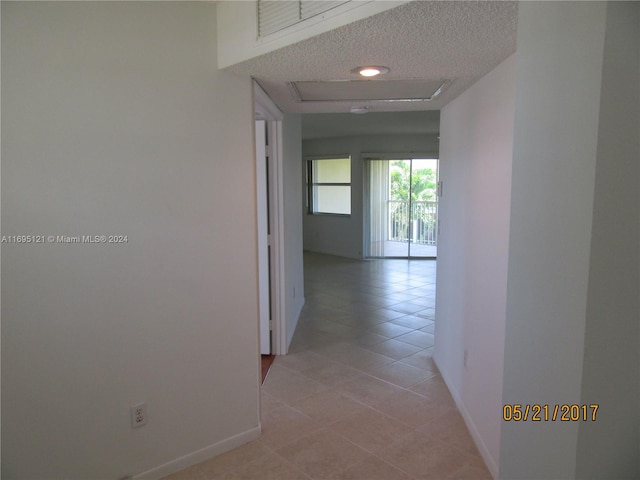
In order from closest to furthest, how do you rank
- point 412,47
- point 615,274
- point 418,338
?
point 615,274 → point 412,47 → point 418,338

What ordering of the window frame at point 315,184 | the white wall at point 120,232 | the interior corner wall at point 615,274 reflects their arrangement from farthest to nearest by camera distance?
Result: the window frame at point 315,184
the white wall at point 120,232
the interior corner wall at point 615,274

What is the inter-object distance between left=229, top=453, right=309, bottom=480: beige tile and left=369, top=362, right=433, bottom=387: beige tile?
1265 mm

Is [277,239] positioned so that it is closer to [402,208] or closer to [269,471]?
[269,471]

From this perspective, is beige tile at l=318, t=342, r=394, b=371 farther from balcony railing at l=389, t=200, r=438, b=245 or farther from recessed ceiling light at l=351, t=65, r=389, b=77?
balcony railing at l=389, t=200, r=438, b=245

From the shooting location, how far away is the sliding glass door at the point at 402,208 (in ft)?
28.7

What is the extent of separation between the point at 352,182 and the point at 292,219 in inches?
176

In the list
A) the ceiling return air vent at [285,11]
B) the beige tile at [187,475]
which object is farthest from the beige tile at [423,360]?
the ceiling return air vent at [285,11]

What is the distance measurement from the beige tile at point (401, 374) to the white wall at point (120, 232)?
1.44 metres

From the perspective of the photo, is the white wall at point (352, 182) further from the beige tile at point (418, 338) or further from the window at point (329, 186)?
the beige tile at point (418, 338)

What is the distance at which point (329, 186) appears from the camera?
9422 mm

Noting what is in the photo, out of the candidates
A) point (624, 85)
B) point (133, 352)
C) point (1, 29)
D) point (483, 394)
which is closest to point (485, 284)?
point (483, 394)

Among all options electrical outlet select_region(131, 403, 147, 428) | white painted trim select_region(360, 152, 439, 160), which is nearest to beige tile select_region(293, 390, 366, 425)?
electrical outlet select_region(131, 403, 147, 428)

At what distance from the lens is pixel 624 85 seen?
1.02m
